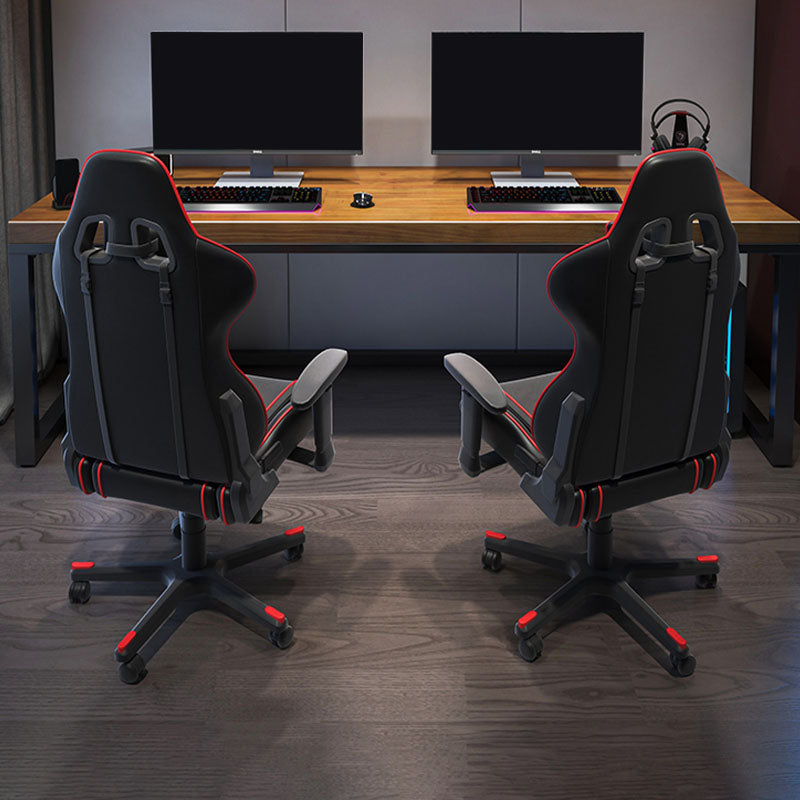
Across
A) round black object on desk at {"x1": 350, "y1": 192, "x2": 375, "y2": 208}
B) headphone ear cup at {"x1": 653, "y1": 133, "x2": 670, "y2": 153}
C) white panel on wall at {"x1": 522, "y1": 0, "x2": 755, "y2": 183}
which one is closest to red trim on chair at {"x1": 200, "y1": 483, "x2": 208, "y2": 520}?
round black object on desk at {"x1": 350, "y1": 192, "x2": 375, "y2": 208}

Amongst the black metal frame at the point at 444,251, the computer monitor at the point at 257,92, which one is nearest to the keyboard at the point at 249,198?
the black metal frame at the point at 444,251

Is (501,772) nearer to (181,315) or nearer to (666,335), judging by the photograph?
(666,335)

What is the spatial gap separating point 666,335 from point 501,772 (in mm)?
887

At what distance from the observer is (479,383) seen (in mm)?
2514

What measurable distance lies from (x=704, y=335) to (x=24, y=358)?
2.08 metres

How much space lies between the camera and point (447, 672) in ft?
8.28

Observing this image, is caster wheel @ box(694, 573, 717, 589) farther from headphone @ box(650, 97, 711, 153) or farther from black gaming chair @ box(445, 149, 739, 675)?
headphone @ box(650, 97, 711, 153)

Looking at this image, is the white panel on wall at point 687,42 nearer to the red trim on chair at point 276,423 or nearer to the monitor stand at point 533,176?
the monitor stand at point 533,176

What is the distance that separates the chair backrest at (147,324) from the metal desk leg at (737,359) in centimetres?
182

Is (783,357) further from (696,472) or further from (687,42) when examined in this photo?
(687,42)

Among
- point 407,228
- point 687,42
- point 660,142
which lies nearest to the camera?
point 407,228

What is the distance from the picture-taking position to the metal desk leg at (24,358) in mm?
3453

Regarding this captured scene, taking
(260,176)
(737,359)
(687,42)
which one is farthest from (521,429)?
(687,42)

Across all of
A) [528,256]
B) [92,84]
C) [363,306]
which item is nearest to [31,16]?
[92,84]
